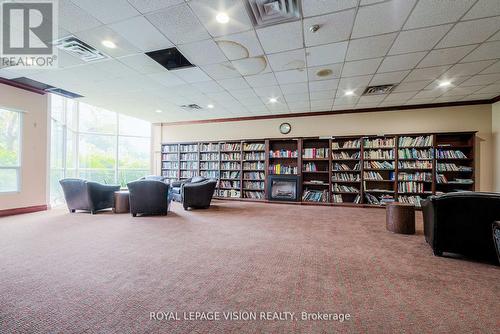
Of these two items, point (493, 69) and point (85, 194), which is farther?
point (85, 194)

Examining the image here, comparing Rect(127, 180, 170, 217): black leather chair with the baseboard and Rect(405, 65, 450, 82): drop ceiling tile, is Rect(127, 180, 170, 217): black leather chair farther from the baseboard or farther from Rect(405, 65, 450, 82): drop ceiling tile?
Rect(405, 65, 450, 82): drop ceiling tile

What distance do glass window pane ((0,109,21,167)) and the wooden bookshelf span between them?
3801 millimetres

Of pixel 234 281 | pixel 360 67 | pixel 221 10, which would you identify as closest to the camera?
pixel 234 281

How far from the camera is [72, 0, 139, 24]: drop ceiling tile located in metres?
2.36

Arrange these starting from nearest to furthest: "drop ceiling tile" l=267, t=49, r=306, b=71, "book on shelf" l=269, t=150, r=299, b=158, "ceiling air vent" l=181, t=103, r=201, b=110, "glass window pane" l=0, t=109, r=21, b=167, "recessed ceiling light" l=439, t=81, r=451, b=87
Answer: "drop ceiling tile" l=267, t=49, r=306, b=71 → "recessed ceiling light" l=439, t=81, r=451, b=87 → "glass window pane" l=0, t=109, r=21, b=167 → "ceiling air vent" l=181, t=103, r=201, b=110 → "book on shelf" l=269, t=150, r=299, b=158

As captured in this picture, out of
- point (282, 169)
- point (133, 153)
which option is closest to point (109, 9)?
point (282, 169)

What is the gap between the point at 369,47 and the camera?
3111mm

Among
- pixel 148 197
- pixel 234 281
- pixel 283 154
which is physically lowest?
pixel 234 281

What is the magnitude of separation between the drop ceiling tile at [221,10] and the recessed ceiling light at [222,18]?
34 mm

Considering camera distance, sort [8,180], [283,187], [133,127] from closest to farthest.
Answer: [8,180], [283,187], [133,127]

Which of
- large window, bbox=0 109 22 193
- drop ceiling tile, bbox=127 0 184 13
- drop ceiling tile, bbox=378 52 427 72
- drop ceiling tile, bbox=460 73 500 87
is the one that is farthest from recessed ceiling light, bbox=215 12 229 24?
large window, bbox=0 109 22 193

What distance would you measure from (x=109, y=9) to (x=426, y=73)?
494 centimetres

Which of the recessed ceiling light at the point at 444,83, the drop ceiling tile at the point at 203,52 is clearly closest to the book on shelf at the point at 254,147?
the drop ceiling tile at the point at 203,52

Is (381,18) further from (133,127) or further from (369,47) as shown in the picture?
(133,127)
